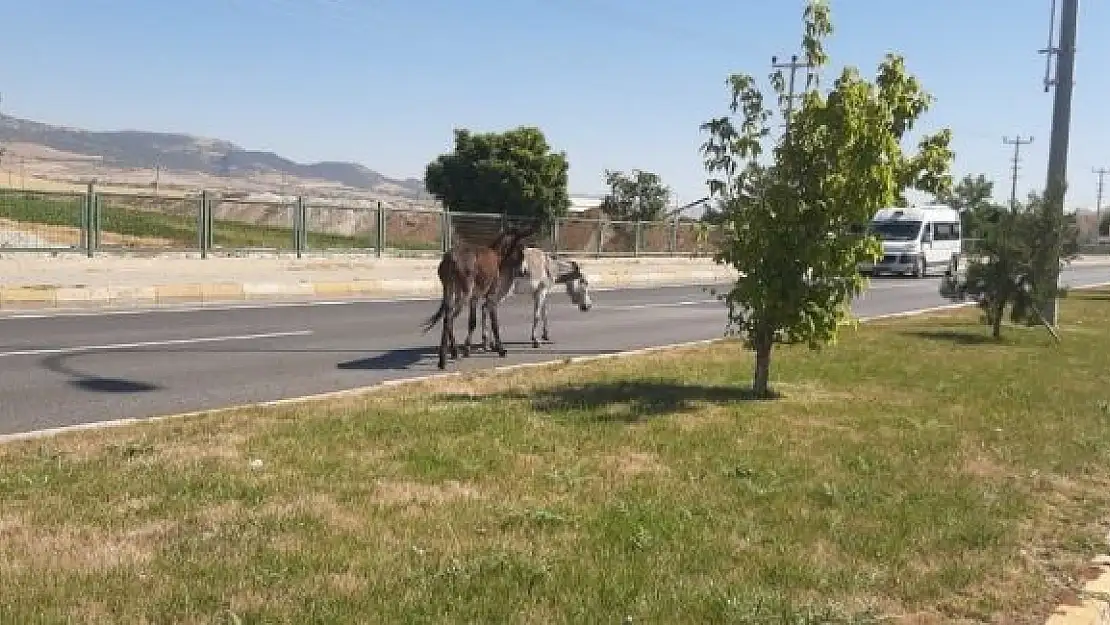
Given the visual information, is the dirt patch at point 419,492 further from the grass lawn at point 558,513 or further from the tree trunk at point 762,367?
the tree trunk at point 762,367

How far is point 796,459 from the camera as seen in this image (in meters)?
7.41

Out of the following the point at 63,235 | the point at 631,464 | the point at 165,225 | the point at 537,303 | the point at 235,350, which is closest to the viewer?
the point at 631,464

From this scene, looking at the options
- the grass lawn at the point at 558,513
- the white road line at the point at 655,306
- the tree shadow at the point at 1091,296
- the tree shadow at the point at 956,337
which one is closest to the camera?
the grass lawn at the point at 558,513

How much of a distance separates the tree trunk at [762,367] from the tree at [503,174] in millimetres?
38833

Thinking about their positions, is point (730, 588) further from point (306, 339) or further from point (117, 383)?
point (306, 339)

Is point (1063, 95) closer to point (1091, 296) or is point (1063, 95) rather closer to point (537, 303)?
point (537, 303)

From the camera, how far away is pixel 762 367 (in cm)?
1033

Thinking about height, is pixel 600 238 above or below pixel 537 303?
above

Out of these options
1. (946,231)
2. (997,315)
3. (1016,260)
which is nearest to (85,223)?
(997,315)

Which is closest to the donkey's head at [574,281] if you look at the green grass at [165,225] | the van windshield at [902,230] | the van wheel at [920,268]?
the green grass at [165,225]

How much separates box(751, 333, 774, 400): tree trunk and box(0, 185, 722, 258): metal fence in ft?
19.4

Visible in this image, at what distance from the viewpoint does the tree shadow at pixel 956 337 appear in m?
17.1

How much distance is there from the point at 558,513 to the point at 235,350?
8.61 meters

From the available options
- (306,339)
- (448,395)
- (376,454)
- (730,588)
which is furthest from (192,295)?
(730,588)
